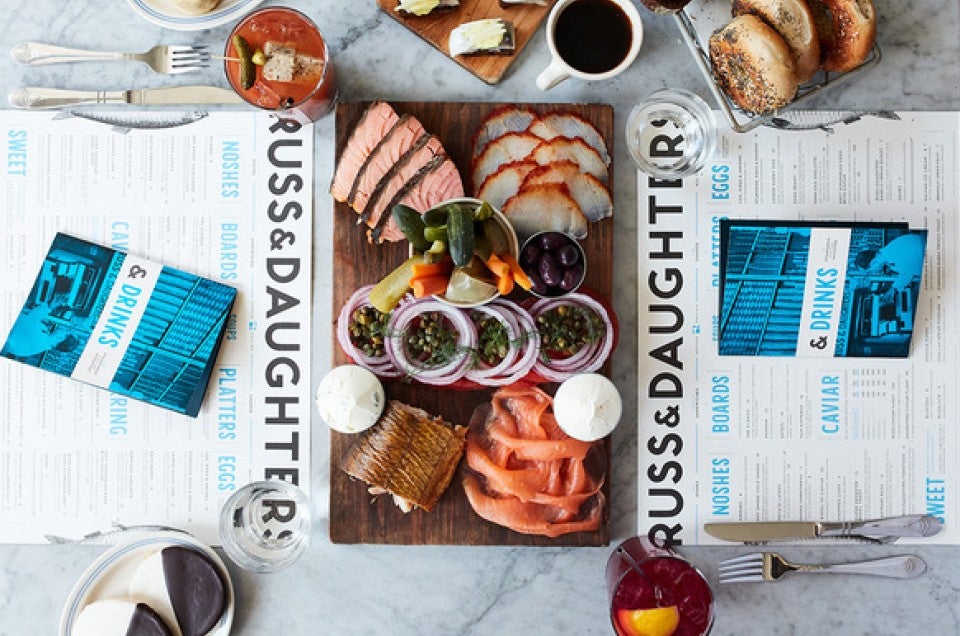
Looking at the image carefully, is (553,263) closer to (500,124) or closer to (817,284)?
(500,124)

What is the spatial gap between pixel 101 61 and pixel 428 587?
98 cm

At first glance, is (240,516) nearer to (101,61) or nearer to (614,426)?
(614,426)

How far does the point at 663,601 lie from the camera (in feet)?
4.01

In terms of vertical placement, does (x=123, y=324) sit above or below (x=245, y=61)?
below

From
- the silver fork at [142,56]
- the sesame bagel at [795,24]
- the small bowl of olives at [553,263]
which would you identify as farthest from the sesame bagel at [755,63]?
the silver fork at [142,56]

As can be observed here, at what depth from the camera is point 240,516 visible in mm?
1316

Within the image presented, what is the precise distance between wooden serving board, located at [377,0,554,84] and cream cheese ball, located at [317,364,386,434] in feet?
1.65

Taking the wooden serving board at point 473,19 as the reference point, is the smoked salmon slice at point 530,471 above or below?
below

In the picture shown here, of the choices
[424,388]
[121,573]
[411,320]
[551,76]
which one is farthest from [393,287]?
[121,573]

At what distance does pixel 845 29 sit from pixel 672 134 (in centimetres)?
28

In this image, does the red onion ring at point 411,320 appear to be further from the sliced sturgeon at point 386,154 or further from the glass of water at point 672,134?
the glass of water at point 672,134

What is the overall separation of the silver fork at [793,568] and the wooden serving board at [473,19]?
2.78 ft

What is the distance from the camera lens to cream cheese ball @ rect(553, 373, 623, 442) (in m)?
1.27

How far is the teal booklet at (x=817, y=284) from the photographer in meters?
1.35
